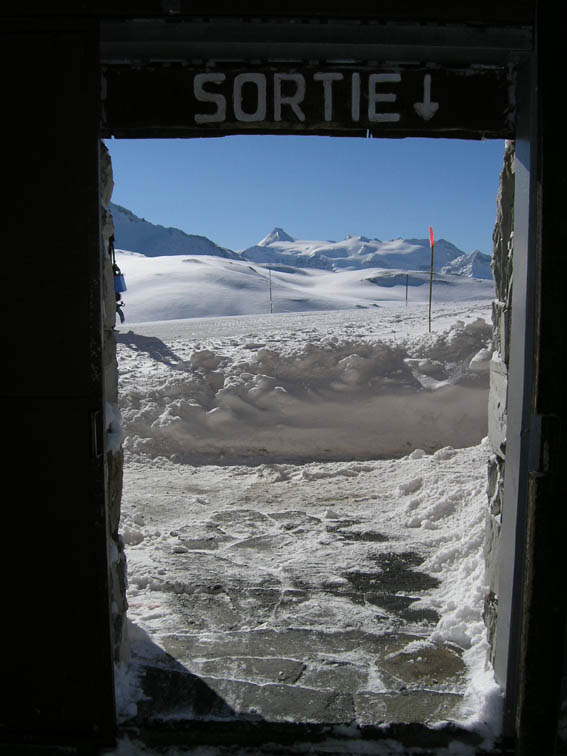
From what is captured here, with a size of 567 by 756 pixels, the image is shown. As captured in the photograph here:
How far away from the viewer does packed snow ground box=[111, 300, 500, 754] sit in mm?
4258

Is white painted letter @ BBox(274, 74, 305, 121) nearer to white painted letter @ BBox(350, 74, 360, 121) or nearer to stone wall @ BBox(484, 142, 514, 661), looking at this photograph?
white painted letter @ BBox(350, 74, 360, 121)

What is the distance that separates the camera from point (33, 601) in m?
2.86

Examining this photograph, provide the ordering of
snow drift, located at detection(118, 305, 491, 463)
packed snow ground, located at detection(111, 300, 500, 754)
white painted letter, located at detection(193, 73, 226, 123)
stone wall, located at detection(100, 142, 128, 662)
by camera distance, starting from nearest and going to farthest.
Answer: white painted letter, located at detection(193, 73, 226, 123), stone wall, located at detection(100, 142, 128, 662), packed snow ground, located at detection(111, 300, 500, 754), snow drift, located at detection(118, 305, 491, 463)

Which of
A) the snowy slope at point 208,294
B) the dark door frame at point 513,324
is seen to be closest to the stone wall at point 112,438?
the dark door frame at point 513,324

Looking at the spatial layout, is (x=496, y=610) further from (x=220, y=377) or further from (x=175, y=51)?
(x=220, y=377)

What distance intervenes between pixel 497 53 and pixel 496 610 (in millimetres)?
2549

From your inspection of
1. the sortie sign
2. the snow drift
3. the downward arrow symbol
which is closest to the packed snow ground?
the snow drift

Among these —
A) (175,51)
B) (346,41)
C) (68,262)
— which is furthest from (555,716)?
(175,51)

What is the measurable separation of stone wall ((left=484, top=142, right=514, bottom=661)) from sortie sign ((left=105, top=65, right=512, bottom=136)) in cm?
42

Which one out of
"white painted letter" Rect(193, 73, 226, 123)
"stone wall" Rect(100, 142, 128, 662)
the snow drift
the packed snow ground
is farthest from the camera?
the snow drift

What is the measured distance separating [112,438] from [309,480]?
489cm

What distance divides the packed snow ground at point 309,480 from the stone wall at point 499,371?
0.56 m

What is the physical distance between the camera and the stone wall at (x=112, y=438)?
318 centimetres

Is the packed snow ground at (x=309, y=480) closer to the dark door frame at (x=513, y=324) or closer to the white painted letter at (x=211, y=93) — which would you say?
the dark door frame at (x=513, y=324)
